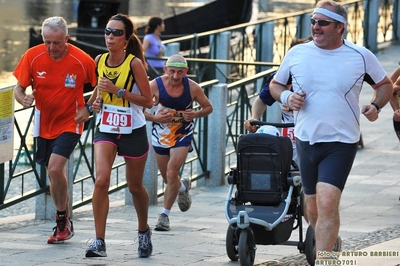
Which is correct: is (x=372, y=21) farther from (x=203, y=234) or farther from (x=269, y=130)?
(x=269, y=130)

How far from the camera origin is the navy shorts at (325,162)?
22.7 ft

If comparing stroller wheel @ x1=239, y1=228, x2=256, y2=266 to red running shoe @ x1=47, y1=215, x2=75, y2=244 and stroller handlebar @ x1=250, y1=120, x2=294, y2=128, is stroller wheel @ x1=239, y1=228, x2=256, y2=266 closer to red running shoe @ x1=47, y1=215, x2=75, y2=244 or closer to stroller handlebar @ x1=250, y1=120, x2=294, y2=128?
stroller handlebar @ x1=250, y1=120, x2=294, y2=128

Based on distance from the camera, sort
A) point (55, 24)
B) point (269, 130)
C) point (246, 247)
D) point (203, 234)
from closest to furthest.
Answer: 1. point (246, 247)
2. point (269, 130)
3. point (55, 24)
4. point (203, 234)

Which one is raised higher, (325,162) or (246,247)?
(325,162)

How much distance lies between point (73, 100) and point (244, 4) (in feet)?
63.9

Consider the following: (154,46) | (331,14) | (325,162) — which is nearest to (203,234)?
(325,162)

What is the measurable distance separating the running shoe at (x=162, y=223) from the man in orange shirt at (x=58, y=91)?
3.99ft

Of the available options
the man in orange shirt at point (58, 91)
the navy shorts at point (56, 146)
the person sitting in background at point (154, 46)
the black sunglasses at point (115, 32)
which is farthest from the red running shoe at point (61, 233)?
the person sitting in background at point (154, 46)

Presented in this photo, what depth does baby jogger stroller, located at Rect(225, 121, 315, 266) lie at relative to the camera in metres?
7.73

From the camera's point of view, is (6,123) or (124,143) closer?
(124,143)

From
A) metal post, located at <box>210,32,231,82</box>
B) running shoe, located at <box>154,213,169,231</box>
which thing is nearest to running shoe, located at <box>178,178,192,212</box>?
running shoe, located at <box>154,213,169,231</box>

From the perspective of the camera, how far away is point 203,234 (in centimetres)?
960

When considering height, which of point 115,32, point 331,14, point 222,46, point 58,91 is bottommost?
point 222,46

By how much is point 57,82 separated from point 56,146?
502mm
